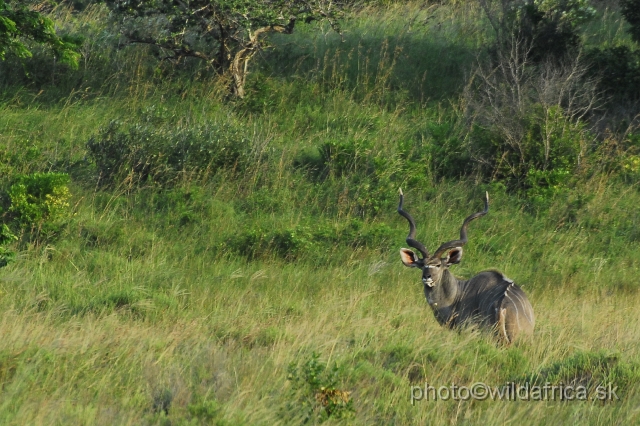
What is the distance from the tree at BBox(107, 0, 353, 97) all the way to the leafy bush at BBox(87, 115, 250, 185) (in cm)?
201

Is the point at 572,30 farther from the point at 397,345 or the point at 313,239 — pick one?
the point at 397,345

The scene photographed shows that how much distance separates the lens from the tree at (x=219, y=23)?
1406 centimetres

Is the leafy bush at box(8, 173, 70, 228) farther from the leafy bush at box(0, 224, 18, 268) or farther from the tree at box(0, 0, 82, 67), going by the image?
the leafy bush at box(0, 224, 18, 268)

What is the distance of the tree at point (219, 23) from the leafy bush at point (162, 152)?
201 centimetres

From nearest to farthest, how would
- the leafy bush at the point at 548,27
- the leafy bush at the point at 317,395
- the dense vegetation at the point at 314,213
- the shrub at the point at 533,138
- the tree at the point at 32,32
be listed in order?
the leafy bush at the point at 317,395 < the dense vegetation at the point at 314,213 < the tree at the point at 32,32 < the shrub at the point at 533,138 < the leafy bush at the point at 548,27

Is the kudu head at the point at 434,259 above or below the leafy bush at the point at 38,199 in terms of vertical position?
above

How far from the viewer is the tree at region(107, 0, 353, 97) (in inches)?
554

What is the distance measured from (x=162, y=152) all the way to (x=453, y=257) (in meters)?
4.71

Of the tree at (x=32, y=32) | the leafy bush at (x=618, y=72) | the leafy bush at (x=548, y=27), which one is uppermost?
the tree at (x=32, y=32)

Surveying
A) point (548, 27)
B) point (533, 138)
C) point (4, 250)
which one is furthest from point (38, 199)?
point (548, 27)

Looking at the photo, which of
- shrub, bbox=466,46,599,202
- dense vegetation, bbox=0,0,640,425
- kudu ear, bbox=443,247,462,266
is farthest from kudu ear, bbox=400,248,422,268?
shrub, bbox=466,46,599,202

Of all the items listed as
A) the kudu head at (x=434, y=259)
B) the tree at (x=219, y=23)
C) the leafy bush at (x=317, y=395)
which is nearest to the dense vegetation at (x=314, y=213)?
the leafy bush at (x=317, y=395)

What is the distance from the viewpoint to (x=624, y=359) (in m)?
7.06

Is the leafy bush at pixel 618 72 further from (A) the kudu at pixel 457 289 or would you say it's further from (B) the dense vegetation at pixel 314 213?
(A) the kudu at pixel 457 289
